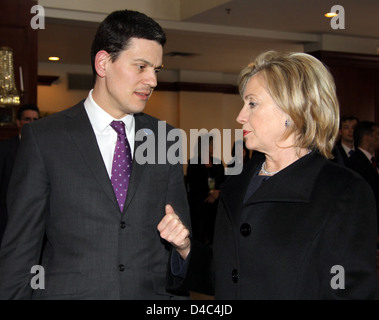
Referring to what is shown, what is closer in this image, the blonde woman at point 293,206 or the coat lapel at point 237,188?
the blonde woman at point 293,206

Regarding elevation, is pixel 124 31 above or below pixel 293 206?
above

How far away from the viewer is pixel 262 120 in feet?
5.36

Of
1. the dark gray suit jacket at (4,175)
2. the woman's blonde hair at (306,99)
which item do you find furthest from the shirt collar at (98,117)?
the dark gray suit jacket at (4,175)

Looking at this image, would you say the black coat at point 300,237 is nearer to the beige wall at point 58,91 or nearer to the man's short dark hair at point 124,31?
the man's short dark hair at point 124,31

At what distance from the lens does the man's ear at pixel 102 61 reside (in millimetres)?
1883

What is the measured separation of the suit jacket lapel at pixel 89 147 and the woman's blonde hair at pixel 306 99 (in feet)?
2.02

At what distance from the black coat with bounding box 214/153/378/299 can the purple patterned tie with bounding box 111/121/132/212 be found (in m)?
0.36

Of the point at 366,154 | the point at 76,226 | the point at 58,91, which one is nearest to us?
the point at 76,226

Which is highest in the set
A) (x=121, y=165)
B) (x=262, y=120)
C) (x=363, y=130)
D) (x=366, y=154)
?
(x=363, y=130)

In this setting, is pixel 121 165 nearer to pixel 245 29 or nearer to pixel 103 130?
pixel 103 130

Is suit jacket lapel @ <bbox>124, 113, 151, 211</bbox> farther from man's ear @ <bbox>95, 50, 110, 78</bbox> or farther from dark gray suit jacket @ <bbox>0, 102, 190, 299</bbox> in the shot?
man's ear @ <bbox>95, 50, 110, 78</bbox>

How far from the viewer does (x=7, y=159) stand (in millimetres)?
3791

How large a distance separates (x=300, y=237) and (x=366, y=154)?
4729 mm

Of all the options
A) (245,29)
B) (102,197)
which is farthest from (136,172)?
(245,29)
